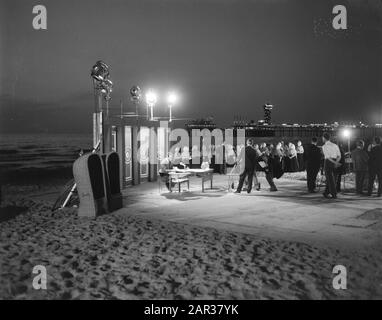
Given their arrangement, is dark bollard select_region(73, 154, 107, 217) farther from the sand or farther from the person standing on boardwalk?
the person standing on boardwalk

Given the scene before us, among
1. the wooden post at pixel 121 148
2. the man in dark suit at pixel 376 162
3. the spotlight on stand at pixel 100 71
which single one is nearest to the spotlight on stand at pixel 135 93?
the wooden post at pixel 121 148

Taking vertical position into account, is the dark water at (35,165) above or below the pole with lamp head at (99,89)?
below

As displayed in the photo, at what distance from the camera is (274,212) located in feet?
31.0

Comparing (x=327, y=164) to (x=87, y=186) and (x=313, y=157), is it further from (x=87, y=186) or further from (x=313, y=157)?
(x=87, y=186)

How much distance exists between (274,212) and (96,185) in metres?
4.39

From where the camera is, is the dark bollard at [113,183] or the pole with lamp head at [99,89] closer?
the dark bollard at [113,183]

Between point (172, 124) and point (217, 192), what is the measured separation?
5.63 meters

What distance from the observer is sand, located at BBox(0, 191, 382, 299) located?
4.75m

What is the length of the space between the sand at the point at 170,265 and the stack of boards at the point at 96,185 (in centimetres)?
123

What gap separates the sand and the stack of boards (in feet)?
4.04

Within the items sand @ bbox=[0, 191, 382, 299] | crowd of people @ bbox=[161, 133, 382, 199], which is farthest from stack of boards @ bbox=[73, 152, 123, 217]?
crowd of people @ bbox=[161, 133, 382, 199]

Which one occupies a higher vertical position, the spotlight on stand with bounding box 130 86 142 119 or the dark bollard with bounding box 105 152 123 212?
the spotlight on stand with bounding box 130 86 142 119

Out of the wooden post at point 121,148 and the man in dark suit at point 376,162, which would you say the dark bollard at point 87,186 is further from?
the man in dark suit at point 376,162

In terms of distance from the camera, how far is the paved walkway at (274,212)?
288 inches
